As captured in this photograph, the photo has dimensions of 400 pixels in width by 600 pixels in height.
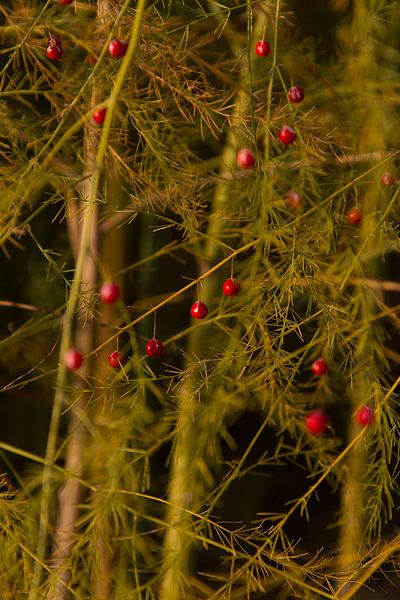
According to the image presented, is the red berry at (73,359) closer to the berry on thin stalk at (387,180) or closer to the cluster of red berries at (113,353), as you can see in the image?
the cluster of red berries at (113,353)

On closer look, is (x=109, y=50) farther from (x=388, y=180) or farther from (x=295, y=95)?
(x=388, y=180)

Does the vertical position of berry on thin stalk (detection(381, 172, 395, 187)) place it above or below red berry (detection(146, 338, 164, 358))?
above

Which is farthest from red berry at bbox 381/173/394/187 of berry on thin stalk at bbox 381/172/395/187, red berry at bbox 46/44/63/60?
red berry at bbox 46/44/63/60

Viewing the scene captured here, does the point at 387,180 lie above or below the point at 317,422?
above

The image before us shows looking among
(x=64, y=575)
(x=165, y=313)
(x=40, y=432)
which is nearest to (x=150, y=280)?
(x=165, y=313)

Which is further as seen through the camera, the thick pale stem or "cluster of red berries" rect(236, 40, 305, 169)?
the thick pale stem

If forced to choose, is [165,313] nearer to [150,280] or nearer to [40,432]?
[150,280]

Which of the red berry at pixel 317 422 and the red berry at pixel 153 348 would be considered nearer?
the red berry at pixel 153 348

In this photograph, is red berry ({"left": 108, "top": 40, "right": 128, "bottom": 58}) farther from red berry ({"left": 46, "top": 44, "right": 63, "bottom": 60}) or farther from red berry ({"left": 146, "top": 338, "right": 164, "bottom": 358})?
red berry ({"left": 146, "top": 338, "right": 164, "bottom": 358})

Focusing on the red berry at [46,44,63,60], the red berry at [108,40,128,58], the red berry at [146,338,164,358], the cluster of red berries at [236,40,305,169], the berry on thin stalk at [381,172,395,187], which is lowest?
the red berry at [146,338,164,358]

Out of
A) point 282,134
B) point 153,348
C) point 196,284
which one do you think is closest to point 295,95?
point 282,134

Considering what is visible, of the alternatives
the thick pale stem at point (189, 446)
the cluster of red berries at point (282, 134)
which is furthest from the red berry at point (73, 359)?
the cluster of red berries at point (282, 134)

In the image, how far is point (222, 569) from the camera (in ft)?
5.19

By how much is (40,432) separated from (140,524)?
12.4 inches
